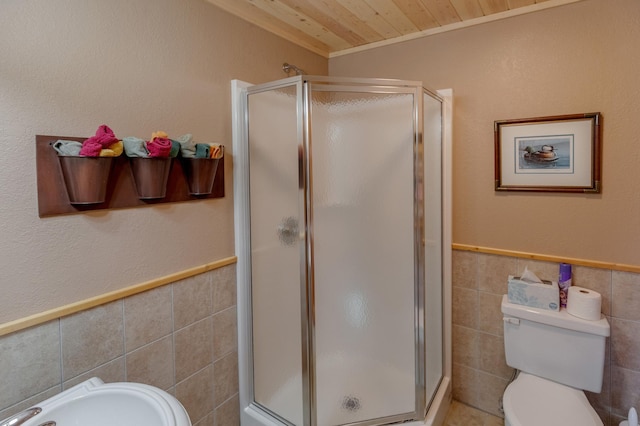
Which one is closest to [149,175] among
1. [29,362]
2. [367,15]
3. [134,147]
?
[134,147]

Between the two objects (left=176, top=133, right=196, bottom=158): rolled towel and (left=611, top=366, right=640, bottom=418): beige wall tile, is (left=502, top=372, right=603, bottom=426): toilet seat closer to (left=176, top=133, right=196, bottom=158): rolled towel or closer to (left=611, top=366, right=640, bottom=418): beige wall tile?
(left=611, top=366, right=640, bottom=418): beige wall tile

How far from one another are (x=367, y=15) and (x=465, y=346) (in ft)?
6.61

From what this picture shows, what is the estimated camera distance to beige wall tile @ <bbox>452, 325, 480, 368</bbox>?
82.5 inches

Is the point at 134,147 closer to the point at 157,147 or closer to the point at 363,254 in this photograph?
the point at 157,147

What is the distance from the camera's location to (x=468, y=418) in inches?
81.0

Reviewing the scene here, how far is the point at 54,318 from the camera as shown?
117 centimetres

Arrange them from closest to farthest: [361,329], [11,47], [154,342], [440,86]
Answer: [11,47], [154,342], [361,329], [440,86]

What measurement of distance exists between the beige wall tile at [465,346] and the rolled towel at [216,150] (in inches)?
67.7

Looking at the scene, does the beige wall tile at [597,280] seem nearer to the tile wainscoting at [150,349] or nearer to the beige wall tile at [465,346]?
the beige wall tile at [465,346]

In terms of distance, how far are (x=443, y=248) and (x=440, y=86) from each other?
975 mm

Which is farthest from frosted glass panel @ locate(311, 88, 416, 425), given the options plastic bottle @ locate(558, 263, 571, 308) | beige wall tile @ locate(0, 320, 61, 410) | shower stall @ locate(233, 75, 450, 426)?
beige wall tile @ locate(0, 320, 61, 410)

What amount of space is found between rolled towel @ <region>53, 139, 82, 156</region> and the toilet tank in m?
2.03

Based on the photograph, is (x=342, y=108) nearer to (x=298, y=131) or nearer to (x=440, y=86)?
(x=298, y=131)

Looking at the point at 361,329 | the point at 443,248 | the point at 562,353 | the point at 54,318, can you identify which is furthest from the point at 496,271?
the point at 54,318
